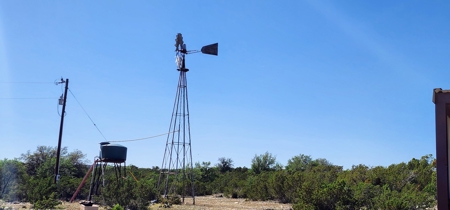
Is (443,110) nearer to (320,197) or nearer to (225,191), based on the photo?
(320,197)

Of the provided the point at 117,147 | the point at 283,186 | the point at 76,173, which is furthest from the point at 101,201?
the point at 76,173

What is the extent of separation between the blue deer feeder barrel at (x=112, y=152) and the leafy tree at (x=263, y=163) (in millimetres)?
28753

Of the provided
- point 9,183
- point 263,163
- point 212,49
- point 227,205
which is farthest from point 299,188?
point 263,163

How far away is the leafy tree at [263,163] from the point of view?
51.3 metres

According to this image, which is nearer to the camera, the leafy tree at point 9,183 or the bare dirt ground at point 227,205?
the bare dirt ground at point 227,205

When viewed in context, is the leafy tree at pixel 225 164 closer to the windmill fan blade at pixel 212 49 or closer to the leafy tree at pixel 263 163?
the leafy tree at pixel 263 163

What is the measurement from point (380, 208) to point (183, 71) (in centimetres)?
1271

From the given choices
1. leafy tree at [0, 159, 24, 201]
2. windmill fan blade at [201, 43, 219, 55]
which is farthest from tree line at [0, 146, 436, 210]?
windmill fan blade at [201, 43, 219, 55]

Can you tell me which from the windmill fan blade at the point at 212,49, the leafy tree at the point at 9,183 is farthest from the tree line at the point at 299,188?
the windmill fan blade at the point at 212,49

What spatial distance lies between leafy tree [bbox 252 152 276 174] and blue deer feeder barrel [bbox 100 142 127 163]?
28.8m

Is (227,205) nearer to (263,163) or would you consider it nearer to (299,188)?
(299,188)

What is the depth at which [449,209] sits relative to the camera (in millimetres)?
9484

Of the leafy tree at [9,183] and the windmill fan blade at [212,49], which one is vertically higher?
the windmill fan blade at [212,49]

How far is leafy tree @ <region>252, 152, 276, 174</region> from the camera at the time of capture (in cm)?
5125
